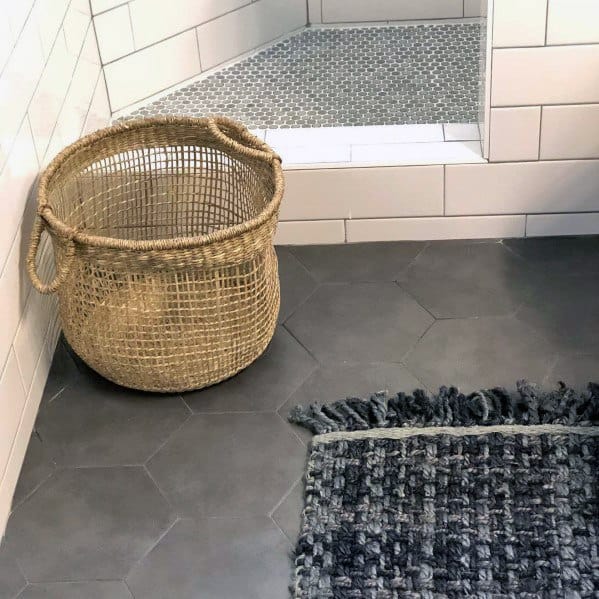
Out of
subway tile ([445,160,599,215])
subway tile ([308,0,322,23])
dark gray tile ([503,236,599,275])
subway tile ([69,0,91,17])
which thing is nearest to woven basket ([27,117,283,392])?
subway tile ([69,0,91,17])

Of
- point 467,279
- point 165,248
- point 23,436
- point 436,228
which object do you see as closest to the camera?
point 165,248

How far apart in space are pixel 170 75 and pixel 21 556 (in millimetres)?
1217

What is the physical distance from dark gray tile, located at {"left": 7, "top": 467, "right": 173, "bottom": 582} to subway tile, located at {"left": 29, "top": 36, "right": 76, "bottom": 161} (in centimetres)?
59

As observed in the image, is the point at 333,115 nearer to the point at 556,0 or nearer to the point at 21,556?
the point at 556,0

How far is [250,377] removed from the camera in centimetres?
172

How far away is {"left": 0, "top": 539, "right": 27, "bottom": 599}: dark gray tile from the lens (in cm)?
138

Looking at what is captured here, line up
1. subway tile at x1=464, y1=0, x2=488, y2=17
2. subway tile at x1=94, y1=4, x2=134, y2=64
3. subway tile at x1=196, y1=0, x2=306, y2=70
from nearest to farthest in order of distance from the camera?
subway tile at x1=94, y1=4, x2=134, y2=64 < subway tile at x1=196, y1=0, x2=306, y2=70 < subway tile at x1=464, y1=0, x2=488, y2=17

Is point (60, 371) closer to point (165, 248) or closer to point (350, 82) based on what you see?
point (165, 248)

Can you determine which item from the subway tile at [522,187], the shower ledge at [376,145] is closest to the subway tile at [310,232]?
the shower ledge at [376,145]

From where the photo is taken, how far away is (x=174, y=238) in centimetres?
168

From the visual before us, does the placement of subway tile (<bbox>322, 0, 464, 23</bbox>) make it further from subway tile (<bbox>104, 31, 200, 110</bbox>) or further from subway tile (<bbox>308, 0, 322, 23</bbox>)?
subway tile (<bbox>104, 31, 200, 110</bbox>)

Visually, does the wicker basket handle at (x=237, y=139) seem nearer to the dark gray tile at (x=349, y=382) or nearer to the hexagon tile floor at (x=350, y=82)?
the hexagon tile floor at (x=350, y=82)

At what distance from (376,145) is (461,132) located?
0.61 ft

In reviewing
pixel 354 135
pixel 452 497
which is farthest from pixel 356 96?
pixel 452 497
